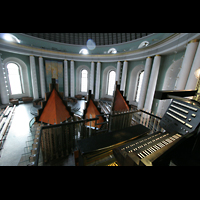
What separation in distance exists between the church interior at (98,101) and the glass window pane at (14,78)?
0.29ft

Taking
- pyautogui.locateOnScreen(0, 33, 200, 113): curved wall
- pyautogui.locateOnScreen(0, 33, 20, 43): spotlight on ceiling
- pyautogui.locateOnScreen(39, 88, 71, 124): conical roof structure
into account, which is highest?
pyautogui.locateOnScreen(0, 33, 20, 43): spotlight on ceiling

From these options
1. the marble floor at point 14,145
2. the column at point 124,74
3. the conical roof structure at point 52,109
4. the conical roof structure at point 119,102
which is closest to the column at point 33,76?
the marble floor at point 14,145

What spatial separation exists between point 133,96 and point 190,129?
9.60 meters

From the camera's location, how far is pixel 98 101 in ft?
26.0

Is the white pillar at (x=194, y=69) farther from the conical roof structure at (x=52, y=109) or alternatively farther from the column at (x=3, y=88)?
the column at (x=3, y=88)

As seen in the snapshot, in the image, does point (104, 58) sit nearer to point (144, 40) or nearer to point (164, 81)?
point (144, 40)

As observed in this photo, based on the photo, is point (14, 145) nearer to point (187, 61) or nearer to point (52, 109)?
point (52, 109)

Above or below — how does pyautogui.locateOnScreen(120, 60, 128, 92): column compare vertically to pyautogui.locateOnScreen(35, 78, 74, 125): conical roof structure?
above

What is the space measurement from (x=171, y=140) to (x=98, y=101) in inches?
263

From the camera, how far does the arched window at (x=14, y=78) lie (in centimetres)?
927

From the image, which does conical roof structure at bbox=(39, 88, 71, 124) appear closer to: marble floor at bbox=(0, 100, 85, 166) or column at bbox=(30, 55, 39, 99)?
marble floor at bbox=(0, 100, 85, 166)

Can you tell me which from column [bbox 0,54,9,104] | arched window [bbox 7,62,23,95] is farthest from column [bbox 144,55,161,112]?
arched window [bbox 7,62,23,95]

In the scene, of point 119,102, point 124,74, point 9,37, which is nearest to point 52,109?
point 119,102

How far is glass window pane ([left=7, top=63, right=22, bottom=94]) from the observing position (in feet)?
30.4
